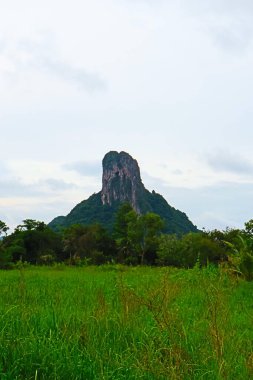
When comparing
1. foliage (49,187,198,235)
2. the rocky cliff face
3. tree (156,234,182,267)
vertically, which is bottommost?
tree (156,234,182,267)

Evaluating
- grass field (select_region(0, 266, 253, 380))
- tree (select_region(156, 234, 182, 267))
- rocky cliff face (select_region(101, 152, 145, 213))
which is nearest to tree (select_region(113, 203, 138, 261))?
tree (select_region(156, 234, 182, 267))

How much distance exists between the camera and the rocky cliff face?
391 ft

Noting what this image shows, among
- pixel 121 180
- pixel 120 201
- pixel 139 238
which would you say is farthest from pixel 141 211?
pixel 139 238

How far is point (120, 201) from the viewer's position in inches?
4611

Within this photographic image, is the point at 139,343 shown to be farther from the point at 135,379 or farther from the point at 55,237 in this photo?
the point at 55,237

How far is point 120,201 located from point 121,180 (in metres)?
8.57

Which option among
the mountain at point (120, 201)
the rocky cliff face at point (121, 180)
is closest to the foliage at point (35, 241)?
the mountain at point (120, 201)

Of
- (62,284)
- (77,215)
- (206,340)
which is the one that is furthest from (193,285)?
(77,215)

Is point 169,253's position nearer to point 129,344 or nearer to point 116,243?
point 116,243

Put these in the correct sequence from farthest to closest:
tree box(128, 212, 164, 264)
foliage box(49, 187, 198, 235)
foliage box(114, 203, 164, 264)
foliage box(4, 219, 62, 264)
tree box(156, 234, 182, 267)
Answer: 1. foliage box(49, 187, 198, 235)
2. tree box(128, 212, 164, 264)
3. foliage box(114, 203, 164, 264)
4. tree box(156, 234, 182, 267)
5. foliage box(4, 219, 62, 264)

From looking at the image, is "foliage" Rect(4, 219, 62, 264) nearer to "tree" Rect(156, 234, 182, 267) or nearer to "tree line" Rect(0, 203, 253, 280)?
"tree line" Rect(0, 203, 253, 280)

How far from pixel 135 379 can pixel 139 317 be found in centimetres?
163

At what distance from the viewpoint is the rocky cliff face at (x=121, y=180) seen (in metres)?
119

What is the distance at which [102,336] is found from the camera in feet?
15.5
